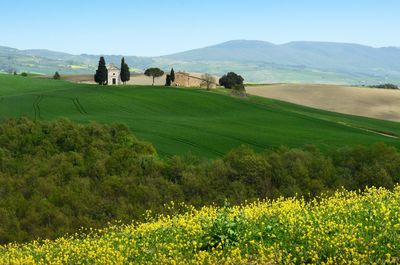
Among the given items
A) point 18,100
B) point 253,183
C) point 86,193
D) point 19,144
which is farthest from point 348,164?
point 18,100

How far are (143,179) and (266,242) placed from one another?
39463mm

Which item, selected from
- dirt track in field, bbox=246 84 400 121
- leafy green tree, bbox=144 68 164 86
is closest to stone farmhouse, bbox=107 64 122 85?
leafy green tree, bbox=144 68 164 86

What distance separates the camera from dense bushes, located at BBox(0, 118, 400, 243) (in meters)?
45.6

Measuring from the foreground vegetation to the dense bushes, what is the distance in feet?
89.3

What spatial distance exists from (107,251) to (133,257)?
1032 millimetres

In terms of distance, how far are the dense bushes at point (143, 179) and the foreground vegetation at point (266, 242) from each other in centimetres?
2721

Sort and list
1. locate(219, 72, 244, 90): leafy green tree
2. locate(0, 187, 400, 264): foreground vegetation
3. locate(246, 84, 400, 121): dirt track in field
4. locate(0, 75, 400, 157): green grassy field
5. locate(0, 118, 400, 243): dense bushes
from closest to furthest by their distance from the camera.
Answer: locate(0, 187, 400, 264): foreground vegetation → locate(0, 118, 400, 243): dense bushes → locate(0, 75, 400, 157): green grassy field → locate(246, 84, 400, 121): dirt track in field → locate(219, 72, 244, 90): leafy green tree

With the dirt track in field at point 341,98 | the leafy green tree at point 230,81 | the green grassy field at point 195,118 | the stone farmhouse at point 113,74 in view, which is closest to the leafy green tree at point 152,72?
the stone farmhouse at point 113,74

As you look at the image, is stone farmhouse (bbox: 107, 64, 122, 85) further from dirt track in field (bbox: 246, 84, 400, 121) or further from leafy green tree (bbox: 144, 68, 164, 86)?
dirt track in field (bbox: 246, 84, 400, 121)

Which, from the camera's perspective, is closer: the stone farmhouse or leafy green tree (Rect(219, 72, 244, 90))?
leafy green tree (Rect(219, 72, 244, 90))

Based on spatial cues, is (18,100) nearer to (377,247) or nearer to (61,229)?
(61,229)

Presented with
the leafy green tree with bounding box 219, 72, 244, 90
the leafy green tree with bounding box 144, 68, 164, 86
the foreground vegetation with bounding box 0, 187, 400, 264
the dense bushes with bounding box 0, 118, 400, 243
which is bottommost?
the dense bushes with bounding box 0, 118, 400, 243

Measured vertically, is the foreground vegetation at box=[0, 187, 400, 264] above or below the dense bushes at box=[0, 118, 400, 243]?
above

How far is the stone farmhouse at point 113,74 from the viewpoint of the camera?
154m
